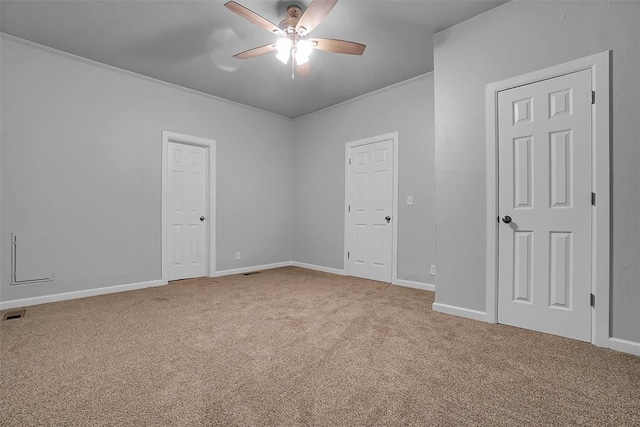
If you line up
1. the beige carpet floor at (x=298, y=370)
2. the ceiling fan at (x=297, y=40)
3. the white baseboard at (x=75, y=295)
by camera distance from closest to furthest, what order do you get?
1. the beige carpet floor at (x=298, y=370)
2. the ceiling fan at (x=297, y=40)
3. the white baseboard at (x=75, y=295)

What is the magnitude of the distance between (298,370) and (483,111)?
269cm

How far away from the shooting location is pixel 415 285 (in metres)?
4.27

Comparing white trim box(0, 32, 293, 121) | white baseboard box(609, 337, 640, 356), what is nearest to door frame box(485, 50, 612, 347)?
white baseboard box(609, 337, 640, 356)

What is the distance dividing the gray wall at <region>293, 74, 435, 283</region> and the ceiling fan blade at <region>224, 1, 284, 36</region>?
2274mm

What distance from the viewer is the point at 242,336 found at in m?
2.50

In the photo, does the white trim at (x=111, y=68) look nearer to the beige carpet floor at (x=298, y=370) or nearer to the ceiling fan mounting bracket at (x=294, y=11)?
the ceiling fan mounting bracket at (x=294, y=11)

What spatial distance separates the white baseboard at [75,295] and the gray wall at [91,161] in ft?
0.18

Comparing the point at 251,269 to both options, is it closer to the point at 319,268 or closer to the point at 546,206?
the point at 319,268

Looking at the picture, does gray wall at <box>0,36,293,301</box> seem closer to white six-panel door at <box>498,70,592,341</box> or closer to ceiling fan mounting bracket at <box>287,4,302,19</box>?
ceiling fan mounting bracket at <box>287,4,302,19</box>

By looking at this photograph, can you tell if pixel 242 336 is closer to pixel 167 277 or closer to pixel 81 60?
pixel 167 277

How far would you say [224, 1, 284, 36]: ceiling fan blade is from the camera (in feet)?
7.74

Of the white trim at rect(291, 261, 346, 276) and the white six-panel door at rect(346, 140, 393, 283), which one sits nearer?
the white six-panel door at rect(346, 140, 393, 283)

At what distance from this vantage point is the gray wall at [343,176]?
4.25 metres

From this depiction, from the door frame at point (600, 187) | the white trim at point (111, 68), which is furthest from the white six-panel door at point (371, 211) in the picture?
the door frame at point (600, 187)
